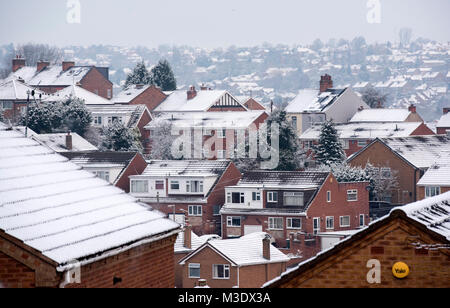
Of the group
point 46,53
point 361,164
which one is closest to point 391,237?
point 361,164

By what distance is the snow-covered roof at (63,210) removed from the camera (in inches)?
394

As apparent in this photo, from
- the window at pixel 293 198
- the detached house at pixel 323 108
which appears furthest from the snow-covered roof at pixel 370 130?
the window at pixel 293 198

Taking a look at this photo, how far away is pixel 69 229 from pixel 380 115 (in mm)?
81730

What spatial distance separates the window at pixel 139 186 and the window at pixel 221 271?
19261 mm

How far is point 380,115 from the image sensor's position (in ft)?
298

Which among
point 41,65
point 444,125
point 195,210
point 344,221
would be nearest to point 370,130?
point 444,125

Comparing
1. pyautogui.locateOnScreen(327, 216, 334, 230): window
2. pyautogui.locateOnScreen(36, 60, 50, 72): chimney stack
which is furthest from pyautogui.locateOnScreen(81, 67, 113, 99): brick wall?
pyautogui.locateOnScreen(327, 216, 334, 230): window

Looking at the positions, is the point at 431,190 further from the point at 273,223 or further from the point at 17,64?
the point at 17,64

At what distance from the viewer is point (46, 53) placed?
153 m

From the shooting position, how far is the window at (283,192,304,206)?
53.2 metres

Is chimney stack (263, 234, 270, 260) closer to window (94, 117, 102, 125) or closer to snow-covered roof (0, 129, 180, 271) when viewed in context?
snow-covered roof (0, 129, 180, 271)

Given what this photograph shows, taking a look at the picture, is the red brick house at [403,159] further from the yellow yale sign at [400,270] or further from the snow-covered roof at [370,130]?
the yellow yale sign at [400,270]

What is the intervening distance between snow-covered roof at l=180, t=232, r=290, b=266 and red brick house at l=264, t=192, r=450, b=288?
2852 cm

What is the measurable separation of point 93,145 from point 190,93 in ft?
88.7
